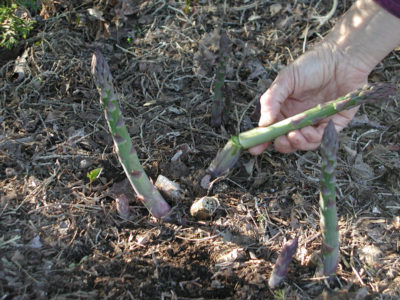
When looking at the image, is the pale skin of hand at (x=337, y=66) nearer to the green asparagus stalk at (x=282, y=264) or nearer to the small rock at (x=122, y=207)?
the green asparagus stalk at (x=282, y=264)

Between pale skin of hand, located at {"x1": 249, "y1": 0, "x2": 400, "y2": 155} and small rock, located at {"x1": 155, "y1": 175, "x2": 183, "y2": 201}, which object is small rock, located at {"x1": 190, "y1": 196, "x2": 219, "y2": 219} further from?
pale skin of hand, located at {"x1": 249, "y1": 0, "x2": 400, "y2": 155}

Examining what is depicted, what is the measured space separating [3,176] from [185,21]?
1.98 meters

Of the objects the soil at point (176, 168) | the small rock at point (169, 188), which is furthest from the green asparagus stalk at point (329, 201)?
the small rock at point (169, 188)

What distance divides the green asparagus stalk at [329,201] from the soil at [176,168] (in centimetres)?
13

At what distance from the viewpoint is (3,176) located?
2.60 metres

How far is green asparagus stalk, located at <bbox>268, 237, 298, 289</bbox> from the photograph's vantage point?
2049 millimetres

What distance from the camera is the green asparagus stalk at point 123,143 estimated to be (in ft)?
6.59

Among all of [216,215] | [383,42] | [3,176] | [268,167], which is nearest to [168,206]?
[216,215]

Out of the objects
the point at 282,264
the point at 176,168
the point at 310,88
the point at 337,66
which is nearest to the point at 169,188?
the point at 176,168

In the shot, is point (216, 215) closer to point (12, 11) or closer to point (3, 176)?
point (3, 176)

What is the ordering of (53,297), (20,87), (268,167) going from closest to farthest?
(53,297)
(268,167)
(20,87)

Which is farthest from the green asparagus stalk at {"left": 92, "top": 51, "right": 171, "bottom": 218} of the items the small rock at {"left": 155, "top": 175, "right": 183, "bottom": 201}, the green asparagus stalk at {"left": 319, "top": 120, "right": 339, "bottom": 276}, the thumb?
the green asparagus stalk at {"left": 319, "top": 120, "right": 339, "bottom": 276}

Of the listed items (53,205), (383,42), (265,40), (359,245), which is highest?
(383,42)

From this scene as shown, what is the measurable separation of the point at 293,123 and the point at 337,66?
682 mm
